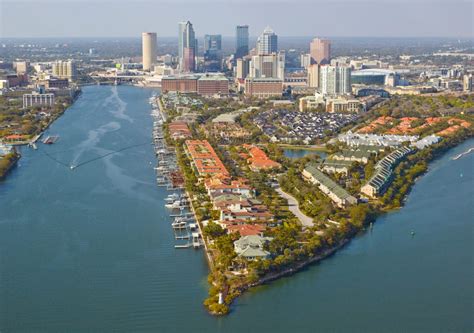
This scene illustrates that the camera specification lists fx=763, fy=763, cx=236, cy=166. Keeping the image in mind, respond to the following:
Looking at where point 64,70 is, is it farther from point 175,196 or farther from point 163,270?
point 163,270

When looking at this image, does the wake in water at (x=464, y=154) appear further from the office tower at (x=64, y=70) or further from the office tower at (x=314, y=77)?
the office tower at (x=64, y=70)

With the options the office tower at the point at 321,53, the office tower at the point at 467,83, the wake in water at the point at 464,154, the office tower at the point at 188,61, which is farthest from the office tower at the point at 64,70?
the wake in water at the point at 464,154

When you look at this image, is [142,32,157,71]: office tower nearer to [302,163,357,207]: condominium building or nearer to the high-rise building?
the high-rise building

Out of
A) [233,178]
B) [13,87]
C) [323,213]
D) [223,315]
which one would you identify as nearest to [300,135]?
[233,178]

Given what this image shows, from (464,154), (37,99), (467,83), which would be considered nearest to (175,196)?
(464,154)

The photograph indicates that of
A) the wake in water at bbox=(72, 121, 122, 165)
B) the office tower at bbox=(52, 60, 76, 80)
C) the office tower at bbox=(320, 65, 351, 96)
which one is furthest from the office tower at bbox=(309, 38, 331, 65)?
the wake in water at bbox=(72, 121, 122, 165)
